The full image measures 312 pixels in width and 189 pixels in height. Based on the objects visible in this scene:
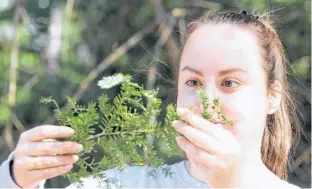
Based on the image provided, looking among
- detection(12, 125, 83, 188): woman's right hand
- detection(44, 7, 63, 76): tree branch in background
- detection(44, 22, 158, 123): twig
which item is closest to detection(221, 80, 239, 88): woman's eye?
detection(12, 125, 83, 188): woman's right hand

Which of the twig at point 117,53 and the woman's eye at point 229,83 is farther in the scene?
the twig at point 117,53

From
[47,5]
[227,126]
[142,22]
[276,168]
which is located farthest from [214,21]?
[47,5]

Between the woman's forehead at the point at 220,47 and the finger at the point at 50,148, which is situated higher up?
the woman's forehead at the point at 220,47

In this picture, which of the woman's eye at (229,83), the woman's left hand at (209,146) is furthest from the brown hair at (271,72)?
the woman's left hand at (209,146)

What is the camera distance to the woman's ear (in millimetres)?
798

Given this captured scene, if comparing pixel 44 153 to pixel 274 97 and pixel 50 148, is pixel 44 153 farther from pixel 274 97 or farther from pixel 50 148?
pixel 274 97

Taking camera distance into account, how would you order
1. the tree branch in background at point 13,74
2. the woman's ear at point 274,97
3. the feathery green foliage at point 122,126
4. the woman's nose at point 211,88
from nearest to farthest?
the feathery green foliage at point 122,126, the woman's nose at point 211,88, the woman's ear at point 274,97, the tree branch in background at point 13,74

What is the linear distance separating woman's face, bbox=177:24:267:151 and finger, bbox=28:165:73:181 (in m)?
0.16

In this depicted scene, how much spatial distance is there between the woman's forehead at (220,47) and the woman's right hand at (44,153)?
0.20m

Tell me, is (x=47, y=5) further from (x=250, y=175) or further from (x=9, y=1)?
(x=250, y=175)

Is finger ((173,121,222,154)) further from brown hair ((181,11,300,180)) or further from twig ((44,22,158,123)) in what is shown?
twig ((44,22,158,123))

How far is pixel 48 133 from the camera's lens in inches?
22.6

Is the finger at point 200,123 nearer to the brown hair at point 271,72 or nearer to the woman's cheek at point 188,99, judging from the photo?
the woman's cheek at point 188,99

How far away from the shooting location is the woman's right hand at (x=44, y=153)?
0.57 metres
